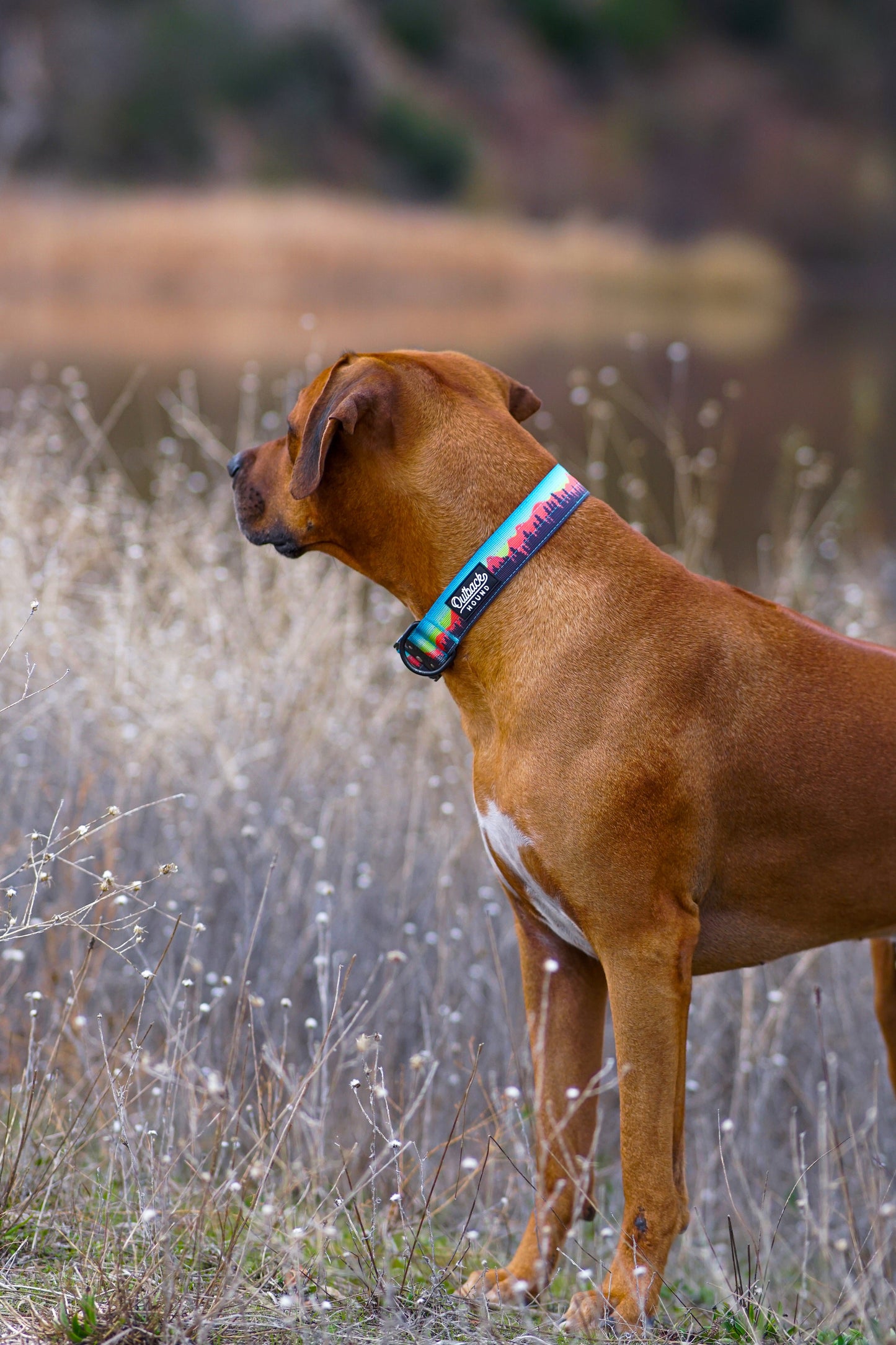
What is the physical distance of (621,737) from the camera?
2.38m

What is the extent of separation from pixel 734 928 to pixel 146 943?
203 cm

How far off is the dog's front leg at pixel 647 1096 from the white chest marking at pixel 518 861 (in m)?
0.11

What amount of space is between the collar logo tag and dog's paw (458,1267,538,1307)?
4.06 feet

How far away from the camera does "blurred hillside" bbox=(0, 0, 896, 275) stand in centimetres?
3850

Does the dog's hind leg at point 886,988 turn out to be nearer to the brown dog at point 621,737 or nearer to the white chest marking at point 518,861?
the brown dog at point 621,737

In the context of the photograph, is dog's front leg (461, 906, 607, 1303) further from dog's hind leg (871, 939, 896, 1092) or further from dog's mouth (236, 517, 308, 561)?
dog's mouth (236, 517, 308, 561)

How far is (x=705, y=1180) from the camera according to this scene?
151 inches

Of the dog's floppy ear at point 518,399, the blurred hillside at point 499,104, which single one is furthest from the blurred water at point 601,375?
the blurred hillside at point 499,104

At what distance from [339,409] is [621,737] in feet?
2.46

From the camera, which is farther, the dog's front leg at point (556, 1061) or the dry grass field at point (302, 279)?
the dry grass field at point (302, 279)

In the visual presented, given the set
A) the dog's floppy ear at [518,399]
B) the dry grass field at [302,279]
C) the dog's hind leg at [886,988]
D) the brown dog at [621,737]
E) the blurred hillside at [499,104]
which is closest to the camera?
the brown dog at [621,737]

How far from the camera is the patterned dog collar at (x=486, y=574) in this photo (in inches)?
98.3

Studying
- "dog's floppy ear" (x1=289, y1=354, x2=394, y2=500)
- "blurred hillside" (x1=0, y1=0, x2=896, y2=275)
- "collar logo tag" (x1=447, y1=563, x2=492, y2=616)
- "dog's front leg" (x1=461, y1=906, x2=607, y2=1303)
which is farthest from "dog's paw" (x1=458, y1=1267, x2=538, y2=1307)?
"blurred hillside" (x1=0, y1=0, x2=896, y2=275)

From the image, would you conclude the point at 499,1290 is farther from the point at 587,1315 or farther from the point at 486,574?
the point at 486,574
